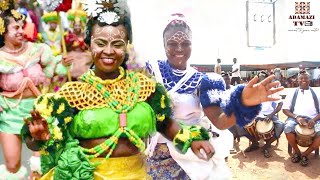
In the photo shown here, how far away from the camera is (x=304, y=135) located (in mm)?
6738

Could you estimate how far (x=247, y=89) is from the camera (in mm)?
2633

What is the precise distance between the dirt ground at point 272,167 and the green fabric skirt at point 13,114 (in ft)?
12.0

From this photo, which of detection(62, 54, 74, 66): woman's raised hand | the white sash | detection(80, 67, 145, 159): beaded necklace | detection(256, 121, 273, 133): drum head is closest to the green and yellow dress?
detection(80, 67, 145, 159): beaded necklace

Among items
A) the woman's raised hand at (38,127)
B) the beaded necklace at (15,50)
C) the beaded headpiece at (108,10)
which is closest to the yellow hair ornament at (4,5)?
the beaded necklace at (15,50)

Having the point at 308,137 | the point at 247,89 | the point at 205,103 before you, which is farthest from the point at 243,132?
the point at 247,89

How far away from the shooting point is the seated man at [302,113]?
6.75 m

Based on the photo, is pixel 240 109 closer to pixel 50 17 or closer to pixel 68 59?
pixel 68 59

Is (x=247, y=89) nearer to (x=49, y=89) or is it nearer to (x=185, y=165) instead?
(x=185, y=165)

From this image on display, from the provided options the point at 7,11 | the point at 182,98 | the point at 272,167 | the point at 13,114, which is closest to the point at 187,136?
the point at 182,98

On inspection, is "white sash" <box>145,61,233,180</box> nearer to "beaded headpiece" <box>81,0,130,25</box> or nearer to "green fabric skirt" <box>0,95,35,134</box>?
"beaded headpiece" <box>81,0,130,25</box>

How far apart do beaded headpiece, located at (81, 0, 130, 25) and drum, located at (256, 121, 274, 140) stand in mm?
5083

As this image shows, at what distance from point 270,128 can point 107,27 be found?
5263 millimetres

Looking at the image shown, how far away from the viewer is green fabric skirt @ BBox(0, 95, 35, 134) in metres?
4.11

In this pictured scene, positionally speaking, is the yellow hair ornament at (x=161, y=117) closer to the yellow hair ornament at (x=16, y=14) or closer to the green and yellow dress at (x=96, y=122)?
the green and yellow dress at (x=96, y=122)
